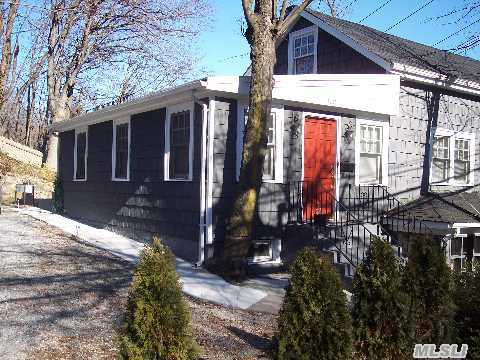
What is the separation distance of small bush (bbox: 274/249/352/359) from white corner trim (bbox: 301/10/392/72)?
27.5 ft

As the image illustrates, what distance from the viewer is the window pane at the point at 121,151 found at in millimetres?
11735

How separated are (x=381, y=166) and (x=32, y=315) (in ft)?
27.1

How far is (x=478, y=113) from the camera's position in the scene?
1338cm

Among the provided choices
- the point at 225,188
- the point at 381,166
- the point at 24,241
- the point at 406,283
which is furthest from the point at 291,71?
the point at 406,283

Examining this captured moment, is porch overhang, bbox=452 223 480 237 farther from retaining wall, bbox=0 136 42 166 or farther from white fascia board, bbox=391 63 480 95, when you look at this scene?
retaining wall, bbox=0 136 42 166

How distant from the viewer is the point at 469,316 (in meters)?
4.52

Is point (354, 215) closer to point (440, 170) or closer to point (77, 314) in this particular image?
point (440, 170)

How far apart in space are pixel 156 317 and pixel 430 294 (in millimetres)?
2661

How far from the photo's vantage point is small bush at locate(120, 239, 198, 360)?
11.7 ft

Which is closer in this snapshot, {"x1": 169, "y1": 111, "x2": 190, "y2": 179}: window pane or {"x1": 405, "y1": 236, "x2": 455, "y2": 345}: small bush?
{"x1": 405, "y1": 236, "x2": 455, "y2": 345}: small bush

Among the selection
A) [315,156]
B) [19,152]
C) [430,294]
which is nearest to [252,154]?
[315,156]

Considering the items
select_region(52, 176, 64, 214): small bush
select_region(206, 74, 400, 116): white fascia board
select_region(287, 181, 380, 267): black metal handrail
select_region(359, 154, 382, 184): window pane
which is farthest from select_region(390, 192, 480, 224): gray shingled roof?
select_region(52, 176, 64, 214): small bush

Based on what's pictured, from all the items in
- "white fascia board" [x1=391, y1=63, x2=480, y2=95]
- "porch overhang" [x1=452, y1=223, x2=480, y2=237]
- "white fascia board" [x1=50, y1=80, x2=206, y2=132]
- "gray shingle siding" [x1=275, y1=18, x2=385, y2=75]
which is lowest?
"porch overhang" [x1=452, y1=223, x2=480, y2=237]

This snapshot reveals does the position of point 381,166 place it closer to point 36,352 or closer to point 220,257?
point 220,257
